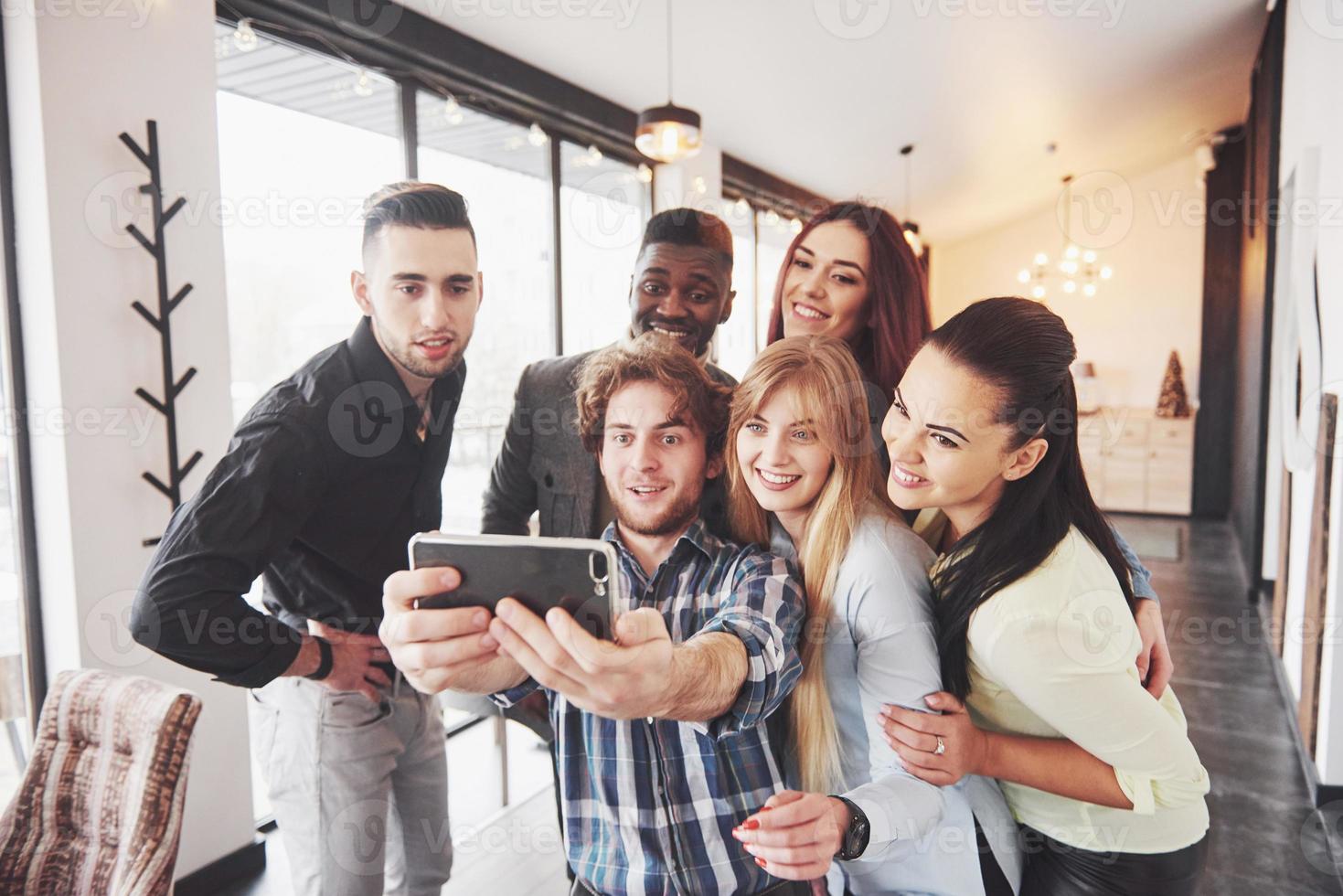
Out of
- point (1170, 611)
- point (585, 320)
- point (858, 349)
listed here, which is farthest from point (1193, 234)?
point (858, 349)

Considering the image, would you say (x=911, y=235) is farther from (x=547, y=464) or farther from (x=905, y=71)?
(x=905, y=71)

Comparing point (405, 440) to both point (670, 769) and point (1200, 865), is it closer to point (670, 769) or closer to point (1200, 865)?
point (670, 769)

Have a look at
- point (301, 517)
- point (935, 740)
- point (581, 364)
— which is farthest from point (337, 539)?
point (935, 740)

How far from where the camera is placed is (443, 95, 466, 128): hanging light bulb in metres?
3.88

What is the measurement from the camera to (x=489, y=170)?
4.38m

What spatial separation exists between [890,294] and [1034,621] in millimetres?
757

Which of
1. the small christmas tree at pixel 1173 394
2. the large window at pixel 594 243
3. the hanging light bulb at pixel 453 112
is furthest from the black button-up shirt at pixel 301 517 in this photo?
the small christmas tree at pixel 1173 394

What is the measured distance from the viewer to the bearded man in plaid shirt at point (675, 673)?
3.68 ft

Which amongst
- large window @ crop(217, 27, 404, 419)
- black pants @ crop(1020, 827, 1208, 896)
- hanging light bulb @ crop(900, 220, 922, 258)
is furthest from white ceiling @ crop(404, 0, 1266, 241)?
black pants @ crop(1020, 827, 1208, 896)

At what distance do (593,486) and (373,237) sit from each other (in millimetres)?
719

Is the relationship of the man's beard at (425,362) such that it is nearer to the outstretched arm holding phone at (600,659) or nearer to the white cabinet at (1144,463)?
the outstretched arm holding phone at (600,659)

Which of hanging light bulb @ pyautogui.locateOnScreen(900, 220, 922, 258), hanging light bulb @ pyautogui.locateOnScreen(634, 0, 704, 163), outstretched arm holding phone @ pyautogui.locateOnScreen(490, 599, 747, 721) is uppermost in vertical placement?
hanging light bulb @ pyautogui.locateOnScreen(634, 0, 704, 163)

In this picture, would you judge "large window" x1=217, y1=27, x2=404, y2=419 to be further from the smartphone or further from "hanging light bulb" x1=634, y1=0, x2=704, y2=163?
the smartphone

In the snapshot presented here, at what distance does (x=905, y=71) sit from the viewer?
510 cm
